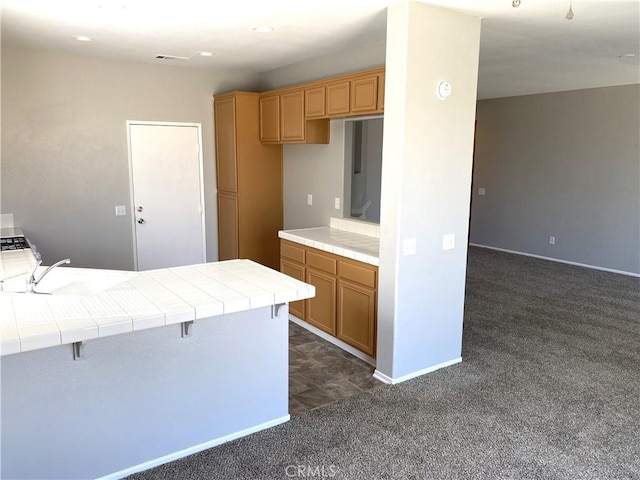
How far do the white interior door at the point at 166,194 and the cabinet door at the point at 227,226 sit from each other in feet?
0.73

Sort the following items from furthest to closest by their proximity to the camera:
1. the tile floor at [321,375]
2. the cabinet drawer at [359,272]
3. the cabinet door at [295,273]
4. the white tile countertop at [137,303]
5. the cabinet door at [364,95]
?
the cabinet door at [295,273] < the cabinet door at [364,95] < the cabinet drawer at [359,272] < the tile floor at [321,375] < the white tile countertop at [137,303]

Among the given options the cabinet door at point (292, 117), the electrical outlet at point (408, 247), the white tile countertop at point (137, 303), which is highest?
the cabinet door at point (292, 117)

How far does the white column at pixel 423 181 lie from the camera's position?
3.10 meters

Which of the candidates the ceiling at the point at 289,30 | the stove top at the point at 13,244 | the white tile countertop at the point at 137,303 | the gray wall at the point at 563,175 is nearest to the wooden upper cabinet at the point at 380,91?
the ceiling at the point at 289,30

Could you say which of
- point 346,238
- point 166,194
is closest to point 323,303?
point 346,238

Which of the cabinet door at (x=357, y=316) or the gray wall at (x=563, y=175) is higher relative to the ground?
the gray wall at (x=563, y=175)

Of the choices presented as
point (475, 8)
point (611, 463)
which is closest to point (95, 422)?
point (611, 463)

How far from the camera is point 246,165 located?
17.9ft

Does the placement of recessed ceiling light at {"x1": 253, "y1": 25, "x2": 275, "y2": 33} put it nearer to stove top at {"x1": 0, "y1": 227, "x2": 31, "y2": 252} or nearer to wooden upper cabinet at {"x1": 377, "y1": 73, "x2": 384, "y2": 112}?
wooden upper cabinet at {"x1": 377, "y1": 73, "x2": 384, "y2": 112}

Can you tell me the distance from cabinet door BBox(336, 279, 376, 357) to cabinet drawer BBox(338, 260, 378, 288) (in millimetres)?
46

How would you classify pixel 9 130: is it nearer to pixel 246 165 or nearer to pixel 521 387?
pixel 246 165

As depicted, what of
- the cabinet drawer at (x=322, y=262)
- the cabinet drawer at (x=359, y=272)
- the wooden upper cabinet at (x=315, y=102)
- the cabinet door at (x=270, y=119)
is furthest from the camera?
the cabinet door at (x=270, y=119)

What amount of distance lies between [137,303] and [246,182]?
3297 mm

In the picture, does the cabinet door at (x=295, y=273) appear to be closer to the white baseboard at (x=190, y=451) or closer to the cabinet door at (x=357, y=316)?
the cabinet door at (x=357, y=316)
